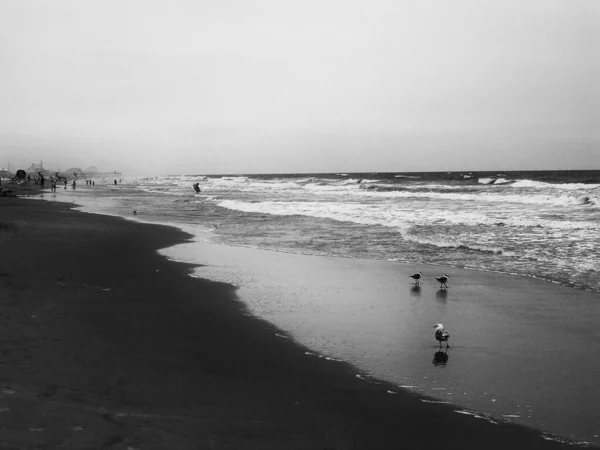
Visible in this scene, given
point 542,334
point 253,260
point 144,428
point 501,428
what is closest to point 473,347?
point 542,334

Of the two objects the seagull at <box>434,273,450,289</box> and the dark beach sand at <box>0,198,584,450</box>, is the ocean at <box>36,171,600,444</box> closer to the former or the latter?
the seagull at <box>434,273,450,289</box>

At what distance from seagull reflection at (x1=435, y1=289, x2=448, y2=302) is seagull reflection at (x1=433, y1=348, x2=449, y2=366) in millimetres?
2880

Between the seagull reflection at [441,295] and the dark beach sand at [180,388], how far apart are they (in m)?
3.54

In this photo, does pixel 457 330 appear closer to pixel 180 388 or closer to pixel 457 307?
pixel 457 307

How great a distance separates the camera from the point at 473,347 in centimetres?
652

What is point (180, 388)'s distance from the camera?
5.02 m

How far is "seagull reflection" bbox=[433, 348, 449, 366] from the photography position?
595 cm

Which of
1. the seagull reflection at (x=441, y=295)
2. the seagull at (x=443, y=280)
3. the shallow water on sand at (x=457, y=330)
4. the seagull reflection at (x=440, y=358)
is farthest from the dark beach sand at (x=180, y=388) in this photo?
the seagull at (x=443, y=280)

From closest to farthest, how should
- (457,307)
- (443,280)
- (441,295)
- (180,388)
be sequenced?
(180,388), (457,307), (441,295), (443,280)

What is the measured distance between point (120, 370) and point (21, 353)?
1.18 meters

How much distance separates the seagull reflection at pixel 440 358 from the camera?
5.95m

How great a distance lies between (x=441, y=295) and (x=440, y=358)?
3.45m

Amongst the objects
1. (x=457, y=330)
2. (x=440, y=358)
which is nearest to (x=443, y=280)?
(x=457, y=330)

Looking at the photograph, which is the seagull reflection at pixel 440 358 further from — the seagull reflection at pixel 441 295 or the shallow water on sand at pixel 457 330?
the seagull reflection at pixel 441 295
